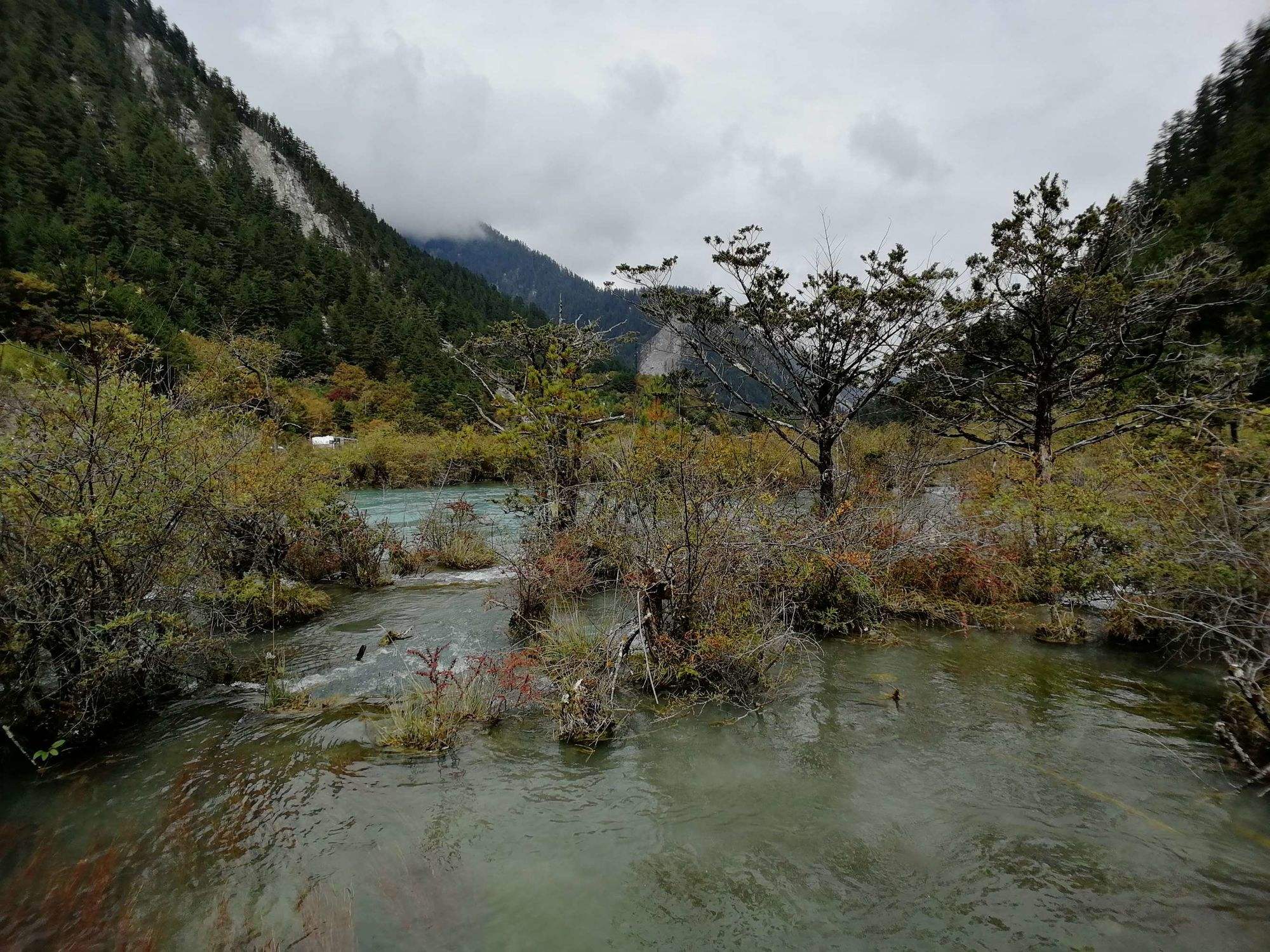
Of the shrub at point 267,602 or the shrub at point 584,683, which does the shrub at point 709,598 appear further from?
the shrub at point 267,602

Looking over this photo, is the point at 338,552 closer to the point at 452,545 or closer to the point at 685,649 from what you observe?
the point at 452,545

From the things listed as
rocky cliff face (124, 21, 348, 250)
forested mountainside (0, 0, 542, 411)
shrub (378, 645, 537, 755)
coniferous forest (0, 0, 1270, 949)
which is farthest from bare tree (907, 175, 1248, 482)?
rocky cliff face (124, 21, 348, 250)

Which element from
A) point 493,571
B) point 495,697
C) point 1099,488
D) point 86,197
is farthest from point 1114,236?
point 86,197

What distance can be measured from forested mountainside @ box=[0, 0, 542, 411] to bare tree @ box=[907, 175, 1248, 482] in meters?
36.1

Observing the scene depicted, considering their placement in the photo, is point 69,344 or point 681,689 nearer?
point 69,344

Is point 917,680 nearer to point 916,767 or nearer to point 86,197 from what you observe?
point 916,767

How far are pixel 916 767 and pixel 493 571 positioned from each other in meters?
10.4

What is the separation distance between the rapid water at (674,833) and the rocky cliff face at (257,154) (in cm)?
10765

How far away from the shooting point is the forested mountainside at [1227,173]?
19.3m

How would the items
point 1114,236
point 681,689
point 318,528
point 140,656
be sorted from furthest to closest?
point 318,528 → point 1114,236 → point 681,689 → point 140,656

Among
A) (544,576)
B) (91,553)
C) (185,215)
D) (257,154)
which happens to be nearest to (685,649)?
(544,576)

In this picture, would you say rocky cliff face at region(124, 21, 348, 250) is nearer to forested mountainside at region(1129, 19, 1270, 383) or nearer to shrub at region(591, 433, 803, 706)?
forested mountainside at region(1129, 19, 1270, 383)

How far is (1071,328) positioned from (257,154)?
129m

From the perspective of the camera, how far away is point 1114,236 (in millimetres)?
10930
